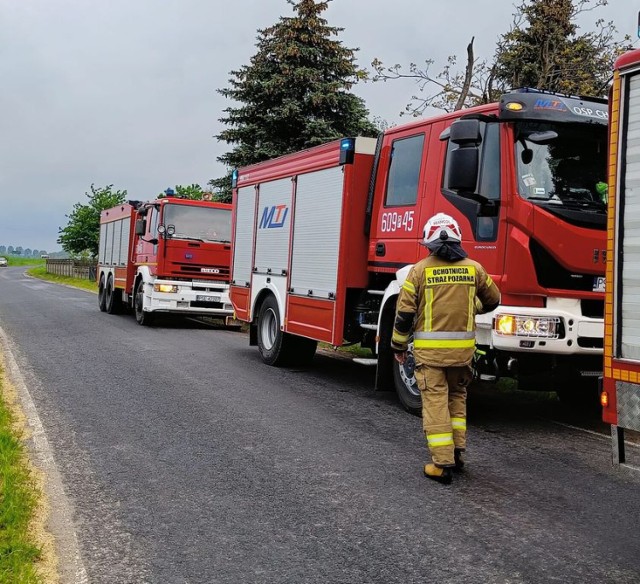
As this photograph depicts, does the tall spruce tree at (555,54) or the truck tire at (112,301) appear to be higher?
the tall spruce tree at (555,54)

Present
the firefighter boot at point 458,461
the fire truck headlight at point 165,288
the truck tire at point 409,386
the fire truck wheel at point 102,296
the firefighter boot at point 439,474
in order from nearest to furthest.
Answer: the firefighter boot at point 439,474, the firefighter boot at point 458,461, the truck tire at point 409,386, the fire truck headlight at point 165,288, the fire truck wheel at point 102,296

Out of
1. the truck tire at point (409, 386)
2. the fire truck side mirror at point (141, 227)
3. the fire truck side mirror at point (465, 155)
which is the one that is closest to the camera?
the fire truck side mirror at point (465, 155)

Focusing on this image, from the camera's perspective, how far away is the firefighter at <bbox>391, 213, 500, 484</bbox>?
5277 millimetres

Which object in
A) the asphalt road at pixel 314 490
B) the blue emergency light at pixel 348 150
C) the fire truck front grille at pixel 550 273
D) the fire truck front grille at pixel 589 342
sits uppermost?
the blue emergency light at pixel 348 150

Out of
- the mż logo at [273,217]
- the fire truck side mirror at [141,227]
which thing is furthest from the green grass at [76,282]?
the mż logo at [273,217]

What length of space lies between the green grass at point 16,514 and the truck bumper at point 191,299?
9945mm

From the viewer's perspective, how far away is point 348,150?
27.3ft

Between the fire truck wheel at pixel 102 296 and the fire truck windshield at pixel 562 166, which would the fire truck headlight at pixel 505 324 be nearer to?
the fire truck windshield at pixel 562 166

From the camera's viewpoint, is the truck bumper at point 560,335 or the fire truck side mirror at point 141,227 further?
the fire truck side mirror at point 141,227

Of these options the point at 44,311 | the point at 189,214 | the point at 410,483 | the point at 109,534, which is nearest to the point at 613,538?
the point at 410,483

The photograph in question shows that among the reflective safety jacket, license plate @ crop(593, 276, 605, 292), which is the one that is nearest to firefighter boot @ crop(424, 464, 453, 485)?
the reflective safety jacket

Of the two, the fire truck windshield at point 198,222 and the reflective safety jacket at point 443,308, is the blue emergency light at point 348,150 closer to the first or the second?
the reflective safety jacket at point 443,308

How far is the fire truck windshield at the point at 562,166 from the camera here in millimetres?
6359

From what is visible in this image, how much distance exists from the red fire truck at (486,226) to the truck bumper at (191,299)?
6.81 m
